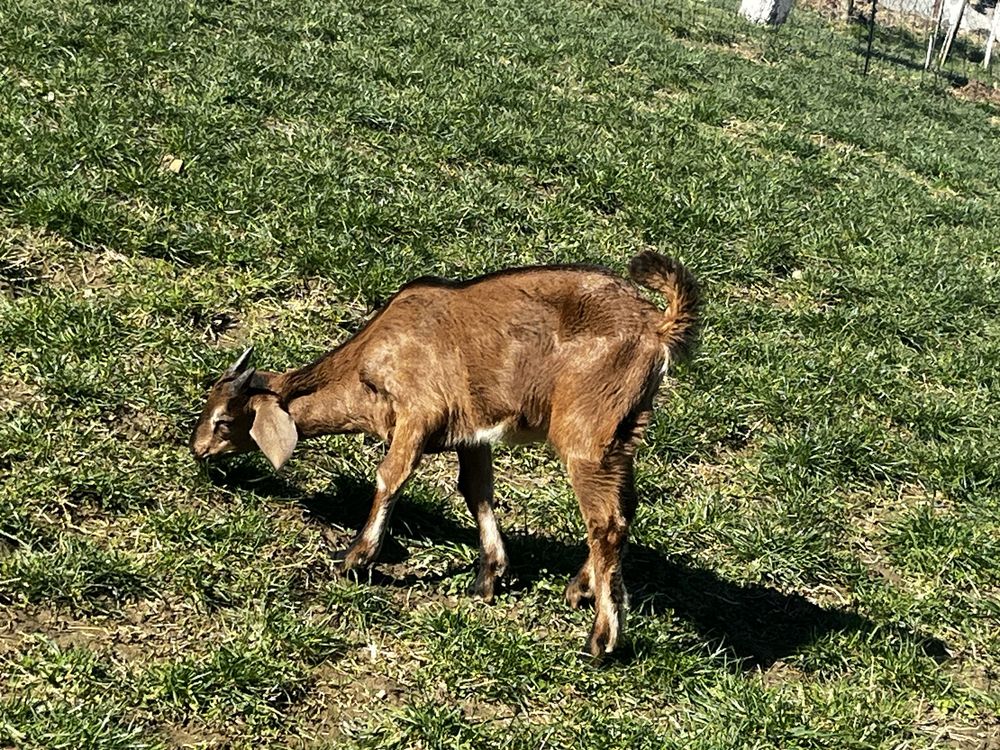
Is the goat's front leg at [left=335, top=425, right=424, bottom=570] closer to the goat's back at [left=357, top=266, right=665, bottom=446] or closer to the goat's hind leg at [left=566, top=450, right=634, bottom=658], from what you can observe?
the goat's back at [left=357, top=266, right=665, bottom=446]

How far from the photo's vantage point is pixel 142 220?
7387mm

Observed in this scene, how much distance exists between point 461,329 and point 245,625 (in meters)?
1.61

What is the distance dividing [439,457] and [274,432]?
3.88ft

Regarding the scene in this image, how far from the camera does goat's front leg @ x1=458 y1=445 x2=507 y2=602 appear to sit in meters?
5.60

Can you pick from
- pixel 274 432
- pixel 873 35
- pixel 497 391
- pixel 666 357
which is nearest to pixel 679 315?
pixel 666 357

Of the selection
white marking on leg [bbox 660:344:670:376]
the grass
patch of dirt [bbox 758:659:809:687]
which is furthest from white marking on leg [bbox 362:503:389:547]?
patch of dirt [bbox 758:659:809:687]

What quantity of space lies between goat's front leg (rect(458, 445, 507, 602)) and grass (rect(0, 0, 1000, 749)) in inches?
6.4

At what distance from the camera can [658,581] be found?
→ 6051mm

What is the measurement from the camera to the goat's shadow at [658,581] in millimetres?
5727

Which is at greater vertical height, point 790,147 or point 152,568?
point 790,147

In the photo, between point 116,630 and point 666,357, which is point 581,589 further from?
point 116,630

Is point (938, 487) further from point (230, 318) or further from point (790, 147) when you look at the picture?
point (790, 147)

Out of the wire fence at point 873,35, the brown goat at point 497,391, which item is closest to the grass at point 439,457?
the brown goat at point 497,391

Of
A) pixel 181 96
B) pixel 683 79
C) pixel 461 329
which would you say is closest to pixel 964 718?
pixel 461 329
